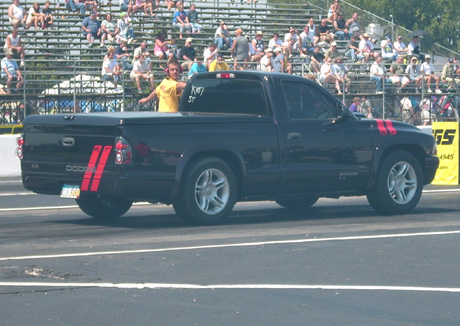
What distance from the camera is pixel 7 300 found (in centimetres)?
702

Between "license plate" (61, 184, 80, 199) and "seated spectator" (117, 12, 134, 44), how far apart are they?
62.7ft

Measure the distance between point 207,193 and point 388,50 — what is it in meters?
23.8

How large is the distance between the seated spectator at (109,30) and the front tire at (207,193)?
18.5 m

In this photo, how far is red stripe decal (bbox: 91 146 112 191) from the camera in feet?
35.8

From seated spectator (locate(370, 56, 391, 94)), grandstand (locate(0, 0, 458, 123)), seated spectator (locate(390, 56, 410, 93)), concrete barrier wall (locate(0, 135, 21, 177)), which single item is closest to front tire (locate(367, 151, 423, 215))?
concrete barrier wall (locate(0, 135, 21, 177))

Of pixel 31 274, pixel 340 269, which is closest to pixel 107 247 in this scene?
pixel 31 274

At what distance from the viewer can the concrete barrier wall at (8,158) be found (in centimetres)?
2158

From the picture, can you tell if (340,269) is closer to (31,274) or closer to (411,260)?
(411,260)

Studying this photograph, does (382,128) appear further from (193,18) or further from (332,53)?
(193,18)

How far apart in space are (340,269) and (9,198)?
27.9 feet

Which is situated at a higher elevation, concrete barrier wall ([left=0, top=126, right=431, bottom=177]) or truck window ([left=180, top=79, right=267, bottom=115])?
truck window ([left=180, top=79, right=267, bottom=115])

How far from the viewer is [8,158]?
853 inches

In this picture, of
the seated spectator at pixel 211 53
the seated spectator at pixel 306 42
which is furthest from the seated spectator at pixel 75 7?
the seated spectator at pixel 306 42

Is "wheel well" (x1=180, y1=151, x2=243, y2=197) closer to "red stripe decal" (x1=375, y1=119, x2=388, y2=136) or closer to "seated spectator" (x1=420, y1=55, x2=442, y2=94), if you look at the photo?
"red stripe decal" (x1=375, y1=119, x2=388, y2=136)
